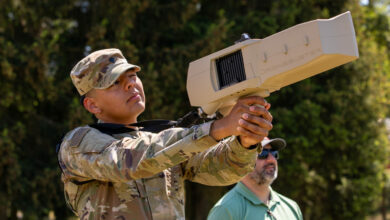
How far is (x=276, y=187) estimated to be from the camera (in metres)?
10.9

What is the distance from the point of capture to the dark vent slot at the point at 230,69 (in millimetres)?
2219

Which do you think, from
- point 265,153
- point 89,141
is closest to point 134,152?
point 89,141

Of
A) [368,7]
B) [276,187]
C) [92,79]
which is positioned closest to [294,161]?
[276,187]

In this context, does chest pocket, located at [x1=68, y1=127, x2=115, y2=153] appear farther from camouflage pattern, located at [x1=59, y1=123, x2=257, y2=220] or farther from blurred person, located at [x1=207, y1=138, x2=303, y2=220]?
blurred person, located at [x1=207, y1=138, x2=303, y2=220]

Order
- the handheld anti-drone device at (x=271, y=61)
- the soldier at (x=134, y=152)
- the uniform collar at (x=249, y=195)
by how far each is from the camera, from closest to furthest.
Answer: the handheld anti-drone device at (x=271, y=61) → the soldier at (x=134, y=152) → the uniform collar at (x=249, y=195)

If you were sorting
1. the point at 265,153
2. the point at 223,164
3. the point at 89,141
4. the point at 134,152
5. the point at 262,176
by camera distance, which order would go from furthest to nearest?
the point at 265,153 → the point at 262,176 → the point at 223,164 → the point at 89,141 → the point at 134,152

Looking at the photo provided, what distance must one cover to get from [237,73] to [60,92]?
26.5 feet

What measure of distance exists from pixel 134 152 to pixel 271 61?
72 centimetres

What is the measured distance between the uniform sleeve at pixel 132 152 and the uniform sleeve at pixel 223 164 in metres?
0.32

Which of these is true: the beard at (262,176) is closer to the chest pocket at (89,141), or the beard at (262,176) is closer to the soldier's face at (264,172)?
the soldier's face at (264,172)

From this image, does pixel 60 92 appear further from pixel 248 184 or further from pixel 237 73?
pixel 237 73

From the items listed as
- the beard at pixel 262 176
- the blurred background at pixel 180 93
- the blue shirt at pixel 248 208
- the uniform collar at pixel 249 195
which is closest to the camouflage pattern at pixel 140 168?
the blue shirt at pixel 248 208

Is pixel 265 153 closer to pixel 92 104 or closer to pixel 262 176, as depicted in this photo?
pixel 262 176

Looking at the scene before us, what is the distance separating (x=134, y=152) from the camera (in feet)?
7.32
